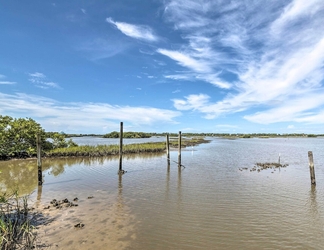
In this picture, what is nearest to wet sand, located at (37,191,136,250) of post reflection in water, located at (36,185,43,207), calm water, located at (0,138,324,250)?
calm water, located at (0,138,324,250)

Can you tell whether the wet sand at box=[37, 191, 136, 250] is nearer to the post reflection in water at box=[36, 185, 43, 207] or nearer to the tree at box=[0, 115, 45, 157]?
the post reflection in water at box=[36, 185, 43, 207]

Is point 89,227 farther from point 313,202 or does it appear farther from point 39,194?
point 313,202

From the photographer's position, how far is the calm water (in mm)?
6465

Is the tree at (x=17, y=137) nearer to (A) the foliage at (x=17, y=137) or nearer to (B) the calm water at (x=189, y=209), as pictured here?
(A) the foliage at (x=17, y=137)

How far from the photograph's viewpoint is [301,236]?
6801mm

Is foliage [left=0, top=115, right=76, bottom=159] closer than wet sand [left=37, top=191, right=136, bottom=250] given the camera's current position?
No

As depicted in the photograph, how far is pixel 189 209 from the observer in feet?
29.9

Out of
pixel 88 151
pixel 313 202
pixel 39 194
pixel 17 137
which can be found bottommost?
pixel 313 202

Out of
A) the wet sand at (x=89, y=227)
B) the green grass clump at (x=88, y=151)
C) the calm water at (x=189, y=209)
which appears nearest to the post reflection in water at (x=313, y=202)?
the calm water at (x=189, y=209)

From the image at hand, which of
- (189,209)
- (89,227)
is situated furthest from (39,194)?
(189,209)

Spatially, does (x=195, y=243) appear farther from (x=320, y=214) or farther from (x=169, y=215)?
(x=320, y=214)

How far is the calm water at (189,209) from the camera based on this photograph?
646 cm

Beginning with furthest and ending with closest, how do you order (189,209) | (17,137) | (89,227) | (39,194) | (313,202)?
(17,137)
(39,194)
(313,202)
(189,209)
(89,227)

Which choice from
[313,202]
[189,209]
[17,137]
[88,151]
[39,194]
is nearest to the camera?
A: [189,209]
